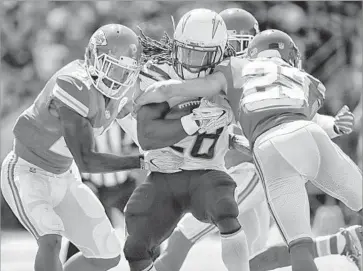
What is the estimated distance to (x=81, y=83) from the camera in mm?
3996

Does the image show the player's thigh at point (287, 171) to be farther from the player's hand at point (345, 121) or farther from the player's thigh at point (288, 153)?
the player's hand at point (345, 121)

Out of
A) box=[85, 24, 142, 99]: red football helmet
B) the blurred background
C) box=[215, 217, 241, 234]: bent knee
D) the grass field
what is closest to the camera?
box=[215, 217, 241, 234]: bent knee

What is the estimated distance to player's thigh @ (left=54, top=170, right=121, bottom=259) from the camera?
4133 millimetres

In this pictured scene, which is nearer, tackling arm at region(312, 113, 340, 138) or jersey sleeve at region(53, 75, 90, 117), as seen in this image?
jersey sleeve at region(53, 75, 90, 117)

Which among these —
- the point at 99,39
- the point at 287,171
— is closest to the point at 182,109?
the point at 99,39

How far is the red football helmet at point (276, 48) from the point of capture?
4.16 meters

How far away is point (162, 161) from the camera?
389cm

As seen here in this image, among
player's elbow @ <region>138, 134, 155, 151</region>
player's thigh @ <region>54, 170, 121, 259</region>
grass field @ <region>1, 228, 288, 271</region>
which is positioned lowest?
grass field @ <region>1, 228, 288, 271</region>

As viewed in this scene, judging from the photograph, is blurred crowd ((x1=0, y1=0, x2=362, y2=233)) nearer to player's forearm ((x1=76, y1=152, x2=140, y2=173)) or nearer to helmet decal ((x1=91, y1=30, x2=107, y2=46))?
helmet decal ((x1=91, y1=30, x2=107, y2=46))

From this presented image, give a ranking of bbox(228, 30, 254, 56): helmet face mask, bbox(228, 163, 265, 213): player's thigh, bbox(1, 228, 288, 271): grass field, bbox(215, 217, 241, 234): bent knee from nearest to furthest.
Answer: bbox(215, 217, 241, 234): bent knee
bbox(228, 163, 265, 213): player's thigh
bbox(228, 30, 254, 56): helmet face mask
bbox(1, 228, 288, 271): grass field

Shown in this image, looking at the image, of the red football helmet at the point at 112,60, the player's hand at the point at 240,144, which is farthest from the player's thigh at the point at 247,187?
the red football helmet at the point at 112,60

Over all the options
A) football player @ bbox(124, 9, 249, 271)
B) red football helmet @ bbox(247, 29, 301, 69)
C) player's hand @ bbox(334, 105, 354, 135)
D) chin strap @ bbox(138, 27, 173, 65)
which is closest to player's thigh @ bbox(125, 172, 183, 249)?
football player @ bbox(124, 9, 249, 271)

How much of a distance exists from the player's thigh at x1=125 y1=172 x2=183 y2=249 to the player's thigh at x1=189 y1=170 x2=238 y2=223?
0.11 meters

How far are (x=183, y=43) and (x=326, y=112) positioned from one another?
3.47 metres
